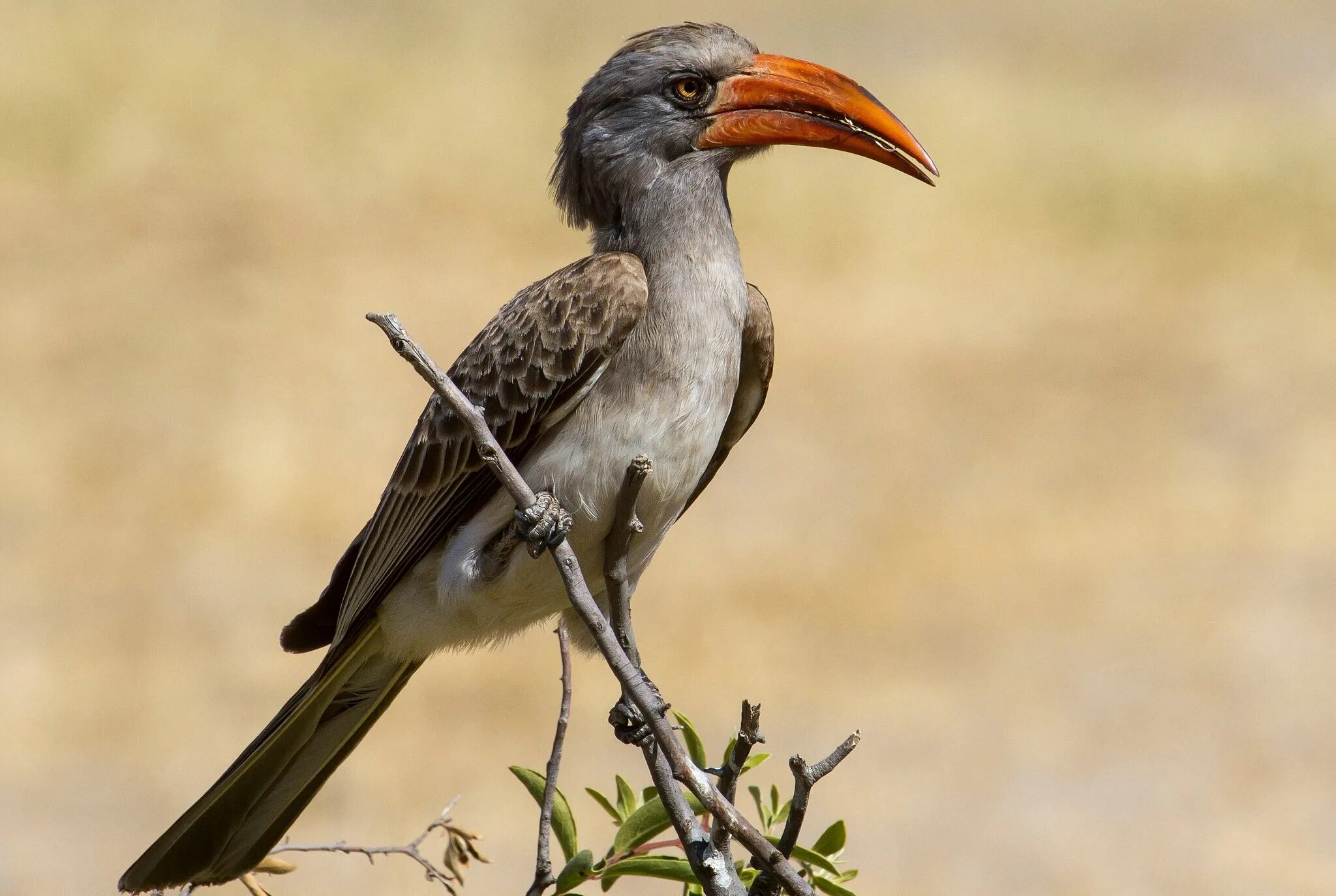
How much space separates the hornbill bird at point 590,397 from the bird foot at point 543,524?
0.52 metres

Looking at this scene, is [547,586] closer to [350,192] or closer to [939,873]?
[939,873]

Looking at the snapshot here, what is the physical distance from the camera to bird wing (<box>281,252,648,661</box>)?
511 centimetres

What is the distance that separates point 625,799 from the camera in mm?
4242

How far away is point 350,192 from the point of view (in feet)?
67.1

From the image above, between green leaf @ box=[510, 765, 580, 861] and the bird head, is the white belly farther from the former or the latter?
green leaf @ box=[510, 765, 580, 861]

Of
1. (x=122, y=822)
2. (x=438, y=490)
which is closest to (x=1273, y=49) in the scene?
(x=122, y=822)

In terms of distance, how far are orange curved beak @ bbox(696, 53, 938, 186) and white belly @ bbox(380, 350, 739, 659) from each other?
29.1 inches

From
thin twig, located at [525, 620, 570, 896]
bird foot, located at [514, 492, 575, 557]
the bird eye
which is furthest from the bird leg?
the bird eye

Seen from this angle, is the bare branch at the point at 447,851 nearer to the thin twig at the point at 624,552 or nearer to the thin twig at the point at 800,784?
the thin twig at the point at 624,552

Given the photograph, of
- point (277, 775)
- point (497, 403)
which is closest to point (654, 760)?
point (497, 403)

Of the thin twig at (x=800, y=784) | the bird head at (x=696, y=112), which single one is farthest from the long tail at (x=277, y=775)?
the thin twig at (x=800, y=784)

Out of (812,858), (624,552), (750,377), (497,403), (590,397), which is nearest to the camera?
(812,858)

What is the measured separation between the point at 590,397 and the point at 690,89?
1.14 m

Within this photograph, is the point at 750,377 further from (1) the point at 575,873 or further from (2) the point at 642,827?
(1) the point at 575,873
